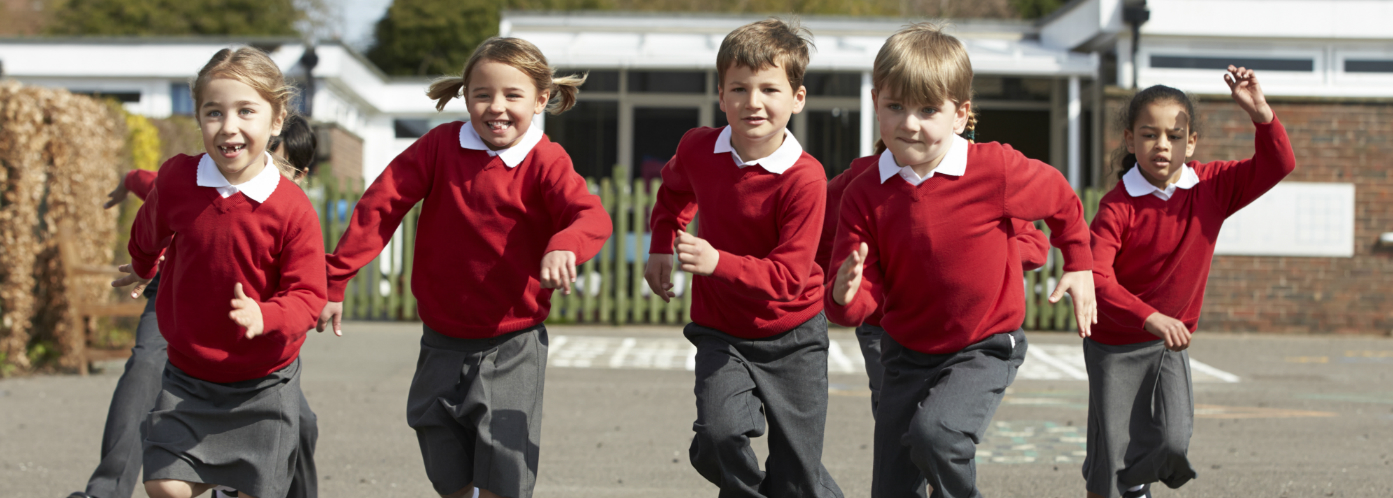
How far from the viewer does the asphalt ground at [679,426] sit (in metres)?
5.27

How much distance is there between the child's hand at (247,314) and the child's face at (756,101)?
4.79ft

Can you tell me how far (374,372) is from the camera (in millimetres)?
9023

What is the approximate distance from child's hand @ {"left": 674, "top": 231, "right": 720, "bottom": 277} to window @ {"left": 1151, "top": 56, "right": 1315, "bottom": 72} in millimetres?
12317

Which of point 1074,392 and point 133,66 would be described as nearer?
point 1074,392

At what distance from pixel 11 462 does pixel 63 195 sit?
329 centimetres

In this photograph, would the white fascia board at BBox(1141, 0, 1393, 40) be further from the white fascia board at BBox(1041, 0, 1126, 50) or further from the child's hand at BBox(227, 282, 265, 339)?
the child's hand at BBox(227, 282, 265, 339)

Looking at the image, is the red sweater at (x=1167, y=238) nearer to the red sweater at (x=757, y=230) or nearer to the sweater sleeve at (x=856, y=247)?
the sweater sleeve at (x=856, y=247)

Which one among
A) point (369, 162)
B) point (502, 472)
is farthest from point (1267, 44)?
point (369, 162)

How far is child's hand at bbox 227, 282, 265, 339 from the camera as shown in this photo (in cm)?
302

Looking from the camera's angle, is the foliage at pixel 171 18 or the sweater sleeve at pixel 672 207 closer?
the sweater sleeve at pixel 672 207

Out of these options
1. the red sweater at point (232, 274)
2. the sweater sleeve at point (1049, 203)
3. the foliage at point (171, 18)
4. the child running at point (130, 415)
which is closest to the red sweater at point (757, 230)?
the sweater sleeve at point (1049, 203)

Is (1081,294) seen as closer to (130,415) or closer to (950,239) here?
(950,239)

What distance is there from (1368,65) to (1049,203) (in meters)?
12.6

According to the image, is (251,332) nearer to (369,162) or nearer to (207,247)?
(207,247)
